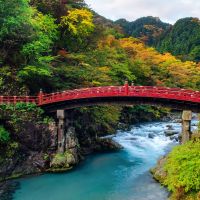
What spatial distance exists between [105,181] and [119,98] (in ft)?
26.5

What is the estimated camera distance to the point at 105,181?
104ft

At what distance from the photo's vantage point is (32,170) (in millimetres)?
32688

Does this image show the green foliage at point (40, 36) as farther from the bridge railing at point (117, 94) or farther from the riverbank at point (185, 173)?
the riverbank at point (185, 173)

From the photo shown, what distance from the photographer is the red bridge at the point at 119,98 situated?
3234 centimetres

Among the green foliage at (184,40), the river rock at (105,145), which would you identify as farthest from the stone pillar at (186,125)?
the green foliage at (184,40)

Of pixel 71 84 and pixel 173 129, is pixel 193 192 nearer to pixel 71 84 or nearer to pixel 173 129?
pixel 71 84

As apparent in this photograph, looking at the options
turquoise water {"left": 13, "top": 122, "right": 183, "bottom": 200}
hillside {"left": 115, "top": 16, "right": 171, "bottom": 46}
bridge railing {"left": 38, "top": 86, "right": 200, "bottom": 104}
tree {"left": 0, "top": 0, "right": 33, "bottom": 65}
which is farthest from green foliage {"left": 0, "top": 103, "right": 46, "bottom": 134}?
hillside {"left": 115, "top": 16, "right": 171, "bottom": 46}

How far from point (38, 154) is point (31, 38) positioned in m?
12.3

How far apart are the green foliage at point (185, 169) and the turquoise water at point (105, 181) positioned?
562cm

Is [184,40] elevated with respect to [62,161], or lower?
elevated

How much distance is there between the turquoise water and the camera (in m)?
28.1

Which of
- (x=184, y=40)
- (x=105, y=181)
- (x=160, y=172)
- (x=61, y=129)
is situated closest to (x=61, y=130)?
(x=61, y=129)

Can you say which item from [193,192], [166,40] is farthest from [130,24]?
[193,192]

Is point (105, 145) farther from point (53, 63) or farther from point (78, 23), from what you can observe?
point (78, 23)
